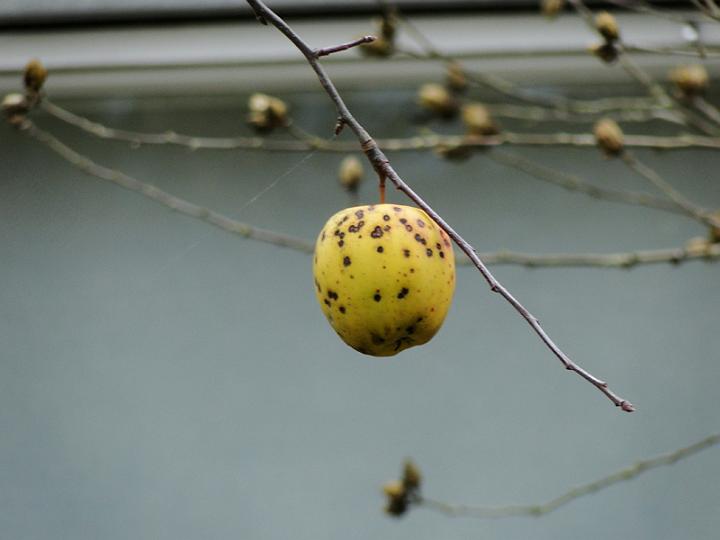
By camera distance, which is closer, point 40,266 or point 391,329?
point 391,329

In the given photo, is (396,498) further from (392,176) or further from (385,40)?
(392,176)

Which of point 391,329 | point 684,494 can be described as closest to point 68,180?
point 684,494

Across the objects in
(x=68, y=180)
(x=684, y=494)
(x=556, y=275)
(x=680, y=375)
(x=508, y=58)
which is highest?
(x=508, y=58)

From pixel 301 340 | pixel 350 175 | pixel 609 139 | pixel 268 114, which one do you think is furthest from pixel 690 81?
pixel 301 340

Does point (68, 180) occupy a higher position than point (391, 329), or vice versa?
point (391, 329)

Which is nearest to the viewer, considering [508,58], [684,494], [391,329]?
[391,329]

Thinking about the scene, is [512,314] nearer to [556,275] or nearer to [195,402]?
[556,275]
